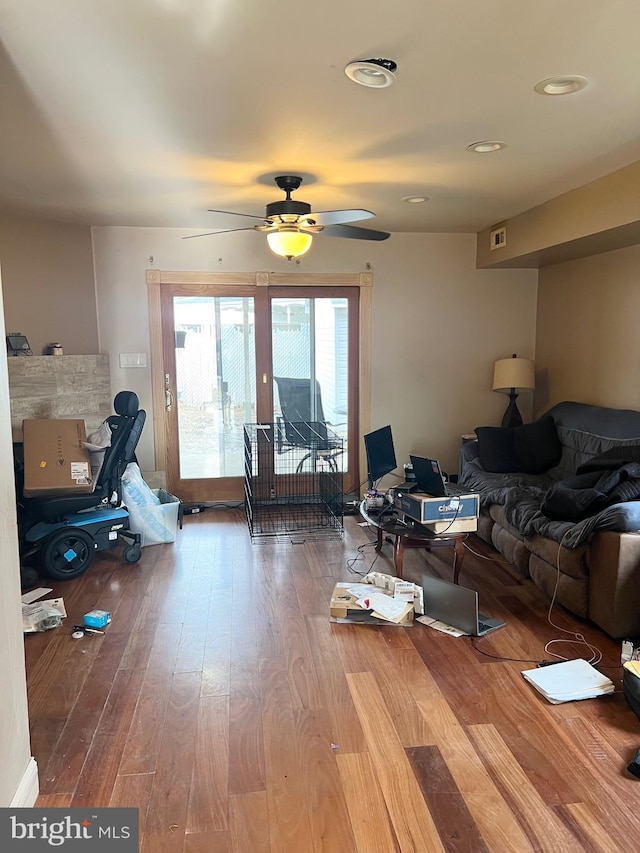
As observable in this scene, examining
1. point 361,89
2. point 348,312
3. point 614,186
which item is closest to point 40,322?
point 348,312

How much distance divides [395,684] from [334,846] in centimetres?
90

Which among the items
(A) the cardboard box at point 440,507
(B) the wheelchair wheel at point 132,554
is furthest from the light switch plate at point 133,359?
(A) the cardboard box at point 440,507

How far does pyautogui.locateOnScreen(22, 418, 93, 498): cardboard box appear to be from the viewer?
3.84 metres

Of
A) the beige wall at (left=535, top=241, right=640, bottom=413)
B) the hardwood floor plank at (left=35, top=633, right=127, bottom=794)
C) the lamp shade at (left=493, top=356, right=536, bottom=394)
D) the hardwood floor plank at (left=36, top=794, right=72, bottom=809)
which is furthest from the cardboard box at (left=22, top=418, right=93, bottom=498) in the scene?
the beige wall at (left=535, top=241, right=640, bottom=413)

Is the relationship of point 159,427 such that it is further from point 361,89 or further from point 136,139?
point 361,89

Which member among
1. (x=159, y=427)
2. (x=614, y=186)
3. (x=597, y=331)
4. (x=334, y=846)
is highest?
(x=614, y=186)

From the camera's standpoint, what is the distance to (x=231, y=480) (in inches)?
219

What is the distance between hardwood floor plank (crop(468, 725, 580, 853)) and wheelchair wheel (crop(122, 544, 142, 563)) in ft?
8.45

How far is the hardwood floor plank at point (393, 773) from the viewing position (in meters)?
1.83

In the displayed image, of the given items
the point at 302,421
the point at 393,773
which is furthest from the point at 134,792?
the point at 302,421

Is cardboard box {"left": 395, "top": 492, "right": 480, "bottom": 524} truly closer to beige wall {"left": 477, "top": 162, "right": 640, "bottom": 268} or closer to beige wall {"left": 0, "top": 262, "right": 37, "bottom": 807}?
beige wall {"left": 477, "top": 162, "right": 640, "bottom": 268}

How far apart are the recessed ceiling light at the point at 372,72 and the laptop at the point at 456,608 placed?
2308 mm

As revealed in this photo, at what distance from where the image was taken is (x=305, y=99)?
2.46 m

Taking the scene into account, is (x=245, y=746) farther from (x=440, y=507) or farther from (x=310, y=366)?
(x=310, y=366)
